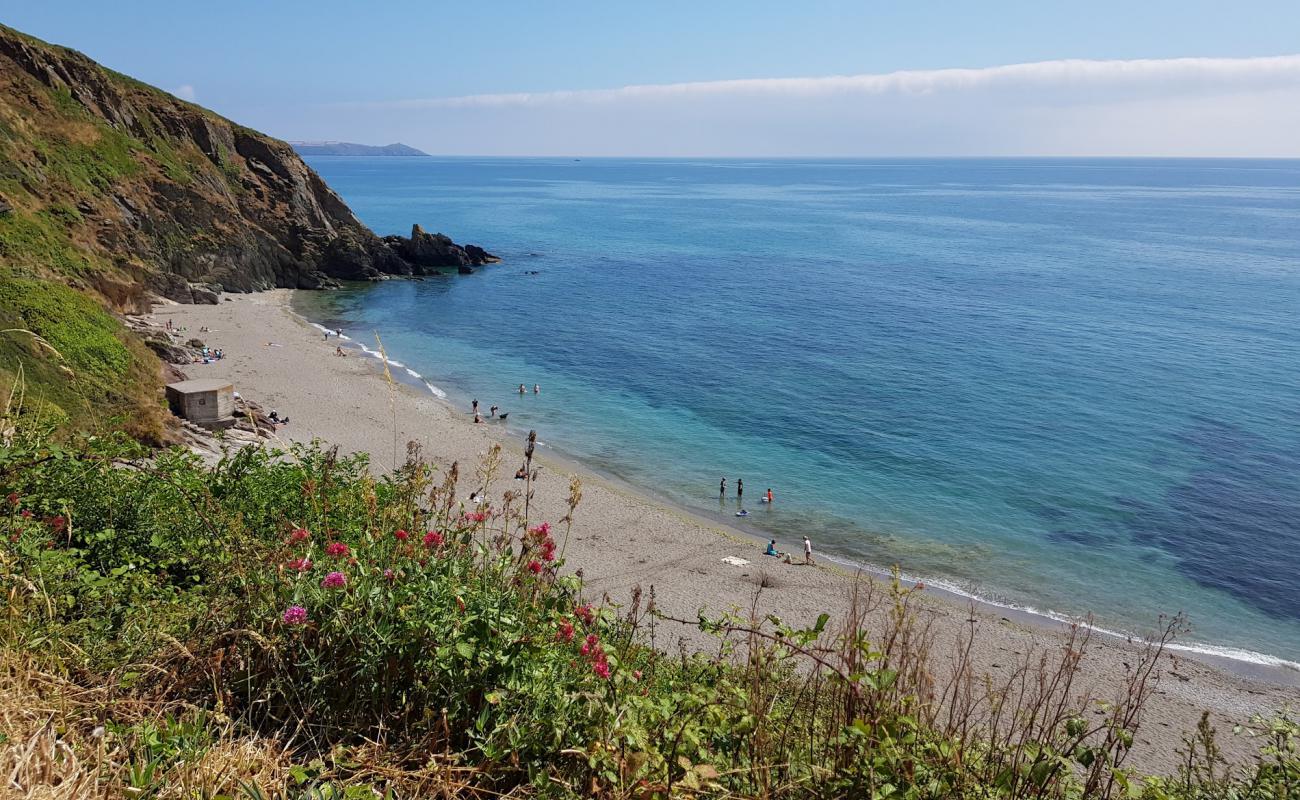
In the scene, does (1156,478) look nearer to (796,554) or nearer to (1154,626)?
(1154,626)

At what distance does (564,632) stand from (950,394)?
40.8m

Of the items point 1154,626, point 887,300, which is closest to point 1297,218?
point 887,300

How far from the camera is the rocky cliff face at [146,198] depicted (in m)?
40.7

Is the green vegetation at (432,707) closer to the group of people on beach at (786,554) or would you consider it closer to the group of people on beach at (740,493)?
the group of people on beach at (786,554)

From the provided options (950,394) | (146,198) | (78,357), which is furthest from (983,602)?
(146,198)

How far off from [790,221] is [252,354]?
346ft

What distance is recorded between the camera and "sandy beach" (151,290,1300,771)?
61.6 ft

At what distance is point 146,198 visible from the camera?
51.6m

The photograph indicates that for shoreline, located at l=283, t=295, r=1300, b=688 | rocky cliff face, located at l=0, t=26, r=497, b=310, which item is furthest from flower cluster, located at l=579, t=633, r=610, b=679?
rocky cliff face, located at l=0, t=26, r=497, b=310

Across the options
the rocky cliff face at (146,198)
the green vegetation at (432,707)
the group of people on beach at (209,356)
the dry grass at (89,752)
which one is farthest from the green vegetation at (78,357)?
the dry grass at (89,752)

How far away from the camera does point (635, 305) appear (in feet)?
211

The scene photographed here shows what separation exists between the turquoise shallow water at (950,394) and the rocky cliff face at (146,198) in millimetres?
6180

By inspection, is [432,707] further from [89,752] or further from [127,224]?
[127,224]

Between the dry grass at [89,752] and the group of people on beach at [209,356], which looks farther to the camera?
the group of people on beach at [209,356]
